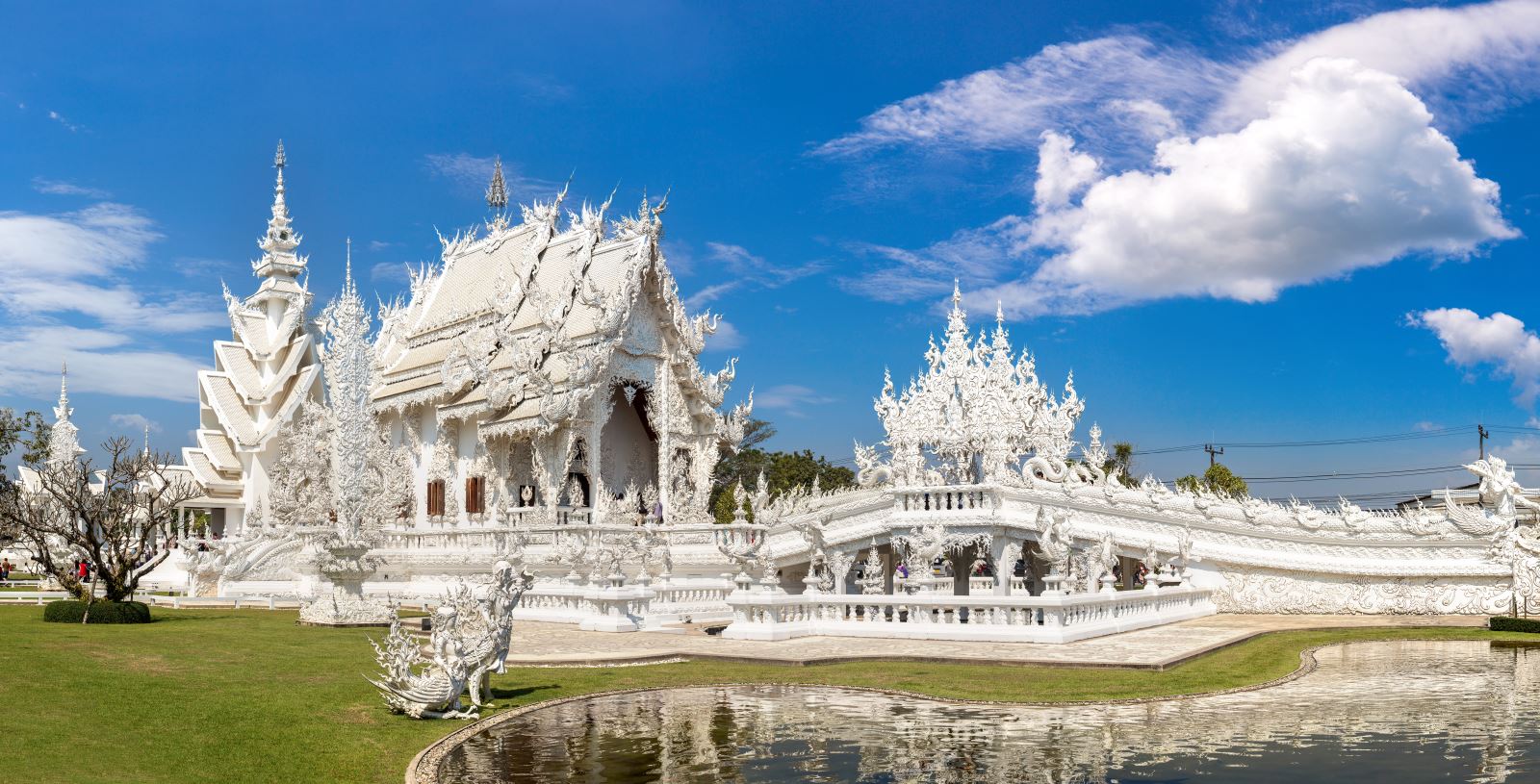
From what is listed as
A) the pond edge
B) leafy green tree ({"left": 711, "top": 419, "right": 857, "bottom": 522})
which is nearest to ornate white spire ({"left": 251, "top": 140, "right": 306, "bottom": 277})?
leafy green tree ({"left": 711, "top": 419, "right": 857, "bottom": 522})

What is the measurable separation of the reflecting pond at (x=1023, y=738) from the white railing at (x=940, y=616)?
418 cm

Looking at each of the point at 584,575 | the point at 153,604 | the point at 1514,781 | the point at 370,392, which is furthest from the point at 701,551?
the point at 1514,781

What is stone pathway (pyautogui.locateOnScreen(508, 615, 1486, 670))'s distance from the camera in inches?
564

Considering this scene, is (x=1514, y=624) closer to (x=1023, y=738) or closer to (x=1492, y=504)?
(x=1492, y=504)

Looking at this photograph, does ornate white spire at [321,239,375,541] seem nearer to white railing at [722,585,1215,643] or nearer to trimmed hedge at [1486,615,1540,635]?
white railing at [722,585,1215,643]

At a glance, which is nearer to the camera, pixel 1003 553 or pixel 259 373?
pixel 1003 553

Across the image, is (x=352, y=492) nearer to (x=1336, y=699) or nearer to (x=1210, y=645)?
(x=1210, y=645)

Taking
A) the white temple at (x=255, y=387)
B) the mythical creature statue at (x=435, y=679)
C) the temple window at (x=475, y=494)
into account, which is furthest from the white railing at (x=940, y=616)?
the white temple at (x=255, y=387)

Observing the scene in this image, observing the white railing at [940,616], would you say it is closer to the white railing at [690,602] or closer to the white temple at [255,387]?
the white railing at [690,602]

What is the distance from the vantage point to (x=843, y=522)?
82.6 ft

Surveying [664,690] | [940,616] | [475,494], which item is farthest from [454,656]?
[475,494]

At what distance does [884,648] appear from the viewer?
15711 millimetres

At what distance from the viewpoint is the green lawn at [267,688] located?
26.7ft

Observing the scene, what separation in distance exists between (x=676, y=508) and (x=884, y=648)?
14878mm
